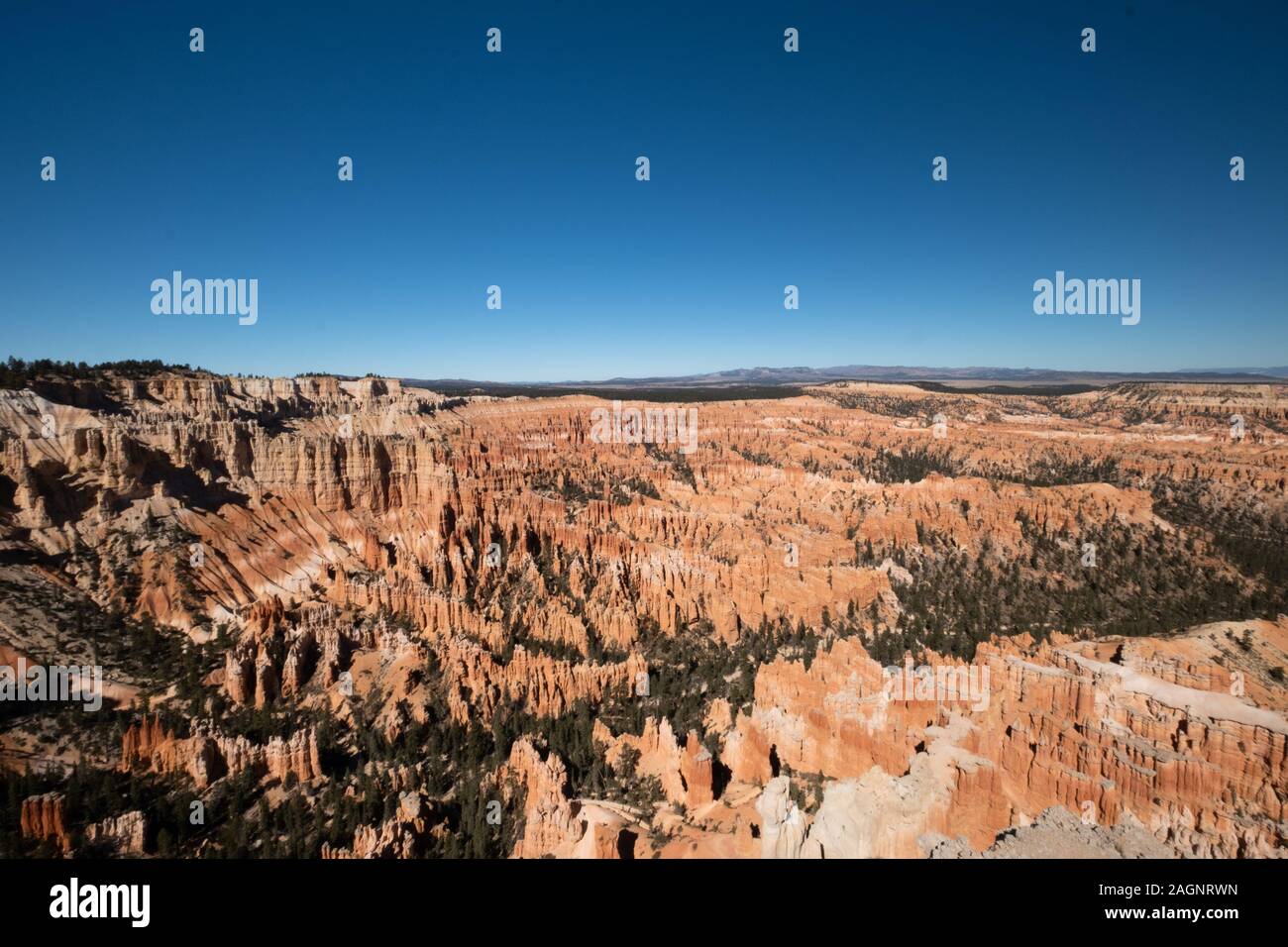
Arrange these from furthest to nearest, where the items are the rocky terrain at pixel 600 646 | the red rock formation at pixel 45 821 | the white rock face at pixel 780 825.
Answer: the red rock formation at pixel 45 821 → the rocky terrain at pixel 600 646 → the white rock face at pixel 780 825

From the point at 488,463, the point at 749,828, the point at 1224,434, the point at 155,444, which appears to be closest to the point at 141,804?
the point at 749,828

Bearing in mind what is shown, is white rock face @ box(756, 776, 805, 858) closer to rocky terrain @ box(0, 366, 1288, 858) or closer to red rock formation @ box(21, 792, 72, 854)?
rocky terrain @ box(0, 366, 1288, 858)

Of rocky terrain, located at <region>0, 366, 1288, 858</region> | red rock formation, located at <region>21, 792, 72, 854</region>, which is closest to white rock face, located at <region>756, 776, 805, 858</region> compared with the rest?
rocky terrain, located at <region>0, 366, 1288, 858</region>

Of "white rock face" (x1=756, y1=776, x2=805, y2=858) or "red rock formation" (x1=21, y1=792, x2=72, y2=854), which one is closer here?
"white rock face" (x1=756, y1=776, x2=805, y2=858)

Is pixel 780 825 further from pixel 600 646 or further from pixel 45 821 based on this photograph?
pixel 45 821

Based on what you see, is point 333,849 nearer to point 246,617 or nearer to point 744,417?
point 246,617

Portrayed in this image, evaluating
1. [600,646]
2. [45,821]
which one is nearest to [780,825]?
[600,646]

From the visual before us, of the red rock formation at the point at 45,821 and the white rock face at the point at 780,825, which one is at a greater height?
the white rock face at the point at 780,825

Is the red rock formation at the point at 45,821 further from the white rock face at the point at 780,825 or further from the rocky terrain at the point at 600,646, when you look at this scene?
the white rock face at the point at 780,825

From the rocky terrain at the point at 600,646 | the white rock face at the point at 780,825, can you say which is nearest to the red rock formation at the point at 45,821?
the rocky terrain at the point at 600,646
